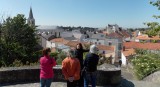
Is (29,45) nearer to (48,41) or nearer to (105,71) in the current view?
(105,71)

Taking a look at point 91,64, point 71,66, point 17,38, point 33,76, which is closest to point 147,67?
point 33,76

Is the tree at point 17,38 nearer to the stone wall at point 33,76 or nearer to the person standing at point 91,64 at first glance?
the stone wall at point 33,76

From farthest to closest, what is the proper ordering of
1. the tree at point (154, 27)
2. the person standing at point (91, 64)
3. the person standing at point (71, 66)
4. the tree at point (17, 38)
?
the tree at point (17, 38), the tree at point (154, 27), the person standing at point (91, 64), the person standing at point (71, 66)

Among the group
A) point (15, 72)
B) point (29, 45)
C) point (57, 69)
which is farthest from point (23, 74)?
point (29, 45)

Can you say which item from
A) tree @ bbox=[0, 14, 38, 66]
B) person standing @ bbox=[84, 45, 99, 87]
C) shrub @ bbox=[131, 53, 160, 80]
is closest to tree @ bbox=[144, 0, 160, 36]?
shrub @ bbox=[131, 53, 160, 80]

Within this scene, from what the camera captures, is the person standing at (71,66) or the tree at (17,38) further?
the tree at (17,38)

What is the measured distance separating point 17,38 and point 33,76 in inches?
1312

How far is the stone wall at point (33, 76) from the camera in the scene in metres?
9.84

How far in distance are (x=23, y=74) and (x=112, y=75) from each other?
305cm

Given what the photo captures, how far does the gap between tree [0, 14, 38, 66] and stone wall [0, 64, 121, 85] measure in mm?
26289

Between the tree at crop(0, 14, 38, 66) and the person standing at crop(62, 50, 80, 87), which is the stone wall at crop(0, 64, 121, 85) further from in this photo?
the tree at crop(0, 14, 38, 66)

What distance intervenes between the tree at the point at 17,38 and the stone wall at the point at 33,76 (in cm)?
2629

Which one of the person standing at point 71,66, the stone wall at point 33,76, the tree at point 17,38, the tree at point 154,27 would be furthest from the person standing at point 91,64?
the tree at point 17,38

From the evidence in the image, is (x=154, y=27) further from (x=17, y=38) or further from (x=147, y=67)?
(x=17, y=38)
